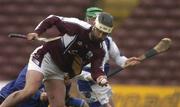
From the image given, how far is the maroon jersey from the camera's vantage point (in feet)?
24.1

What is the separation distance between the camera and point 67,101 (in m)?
7.95

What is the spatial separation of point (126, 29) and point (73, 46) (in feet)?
14.8

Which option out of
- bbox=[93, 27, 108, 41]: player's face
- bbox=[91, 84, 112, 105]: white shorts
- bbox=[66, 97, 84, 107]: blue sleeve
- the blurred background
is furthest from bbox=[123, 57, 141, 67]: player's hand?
the blurred background

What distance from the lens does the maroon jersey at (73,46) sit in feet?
24.1

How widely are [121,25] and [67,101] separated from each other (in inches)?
161

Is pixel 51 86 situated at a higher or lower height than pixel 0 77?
higher

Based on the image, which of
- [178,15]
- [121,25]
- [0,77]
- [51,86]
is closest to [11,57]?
[0,77]

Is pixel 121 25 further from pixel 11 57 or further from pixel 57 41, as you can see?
pixel 57 41

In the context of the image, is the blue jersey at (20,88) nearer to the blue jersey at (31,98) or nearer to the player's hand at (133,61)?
the blue jersey at (31,98)

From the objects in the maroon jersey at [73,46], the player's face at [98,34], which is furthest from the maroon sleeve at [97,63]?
the player's face at [98,34]

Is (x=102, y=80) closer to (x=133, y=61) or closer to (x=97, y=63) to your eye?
(x=97, y=63)

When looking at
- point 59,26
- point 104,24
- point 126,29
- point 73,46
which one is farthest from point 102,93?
point 126,29

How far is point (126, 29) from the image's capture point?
11.9 meters

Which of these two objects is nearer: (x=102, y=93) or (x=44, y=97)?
(x=44, y=97)
